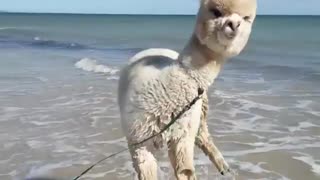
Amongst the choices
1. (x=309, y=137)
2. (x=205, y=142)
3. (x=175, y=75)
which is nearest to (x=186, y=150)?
(x=175, y=75)

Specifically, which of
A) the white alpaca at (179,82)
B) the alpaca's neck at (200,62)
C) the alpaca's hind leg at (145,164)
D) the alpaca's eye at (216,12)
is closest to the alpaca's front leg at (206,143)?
the white alpaca at (179,82)

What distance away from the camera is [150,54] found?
4.12 meters

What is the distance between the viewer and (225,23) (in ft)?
9.84

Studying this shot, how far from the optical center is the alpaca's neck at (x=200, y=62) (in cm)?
325

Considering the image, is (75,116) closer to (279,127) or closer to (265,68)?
(279,127)

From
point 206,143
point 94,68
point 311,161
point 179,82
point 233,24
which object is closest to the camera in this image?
point 233,24

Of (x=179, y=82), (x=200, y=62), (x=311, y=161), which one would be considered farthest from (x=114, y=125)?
(x=200, y=62)

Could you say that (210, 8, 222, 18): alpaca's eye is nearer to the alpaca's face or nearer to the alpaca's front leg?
the alpaca's face

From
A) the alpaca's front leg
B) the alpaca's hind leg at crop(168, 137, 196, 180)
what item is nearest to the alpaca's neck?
the alpaca's hind leg at crop(168, 137, 196, 180)

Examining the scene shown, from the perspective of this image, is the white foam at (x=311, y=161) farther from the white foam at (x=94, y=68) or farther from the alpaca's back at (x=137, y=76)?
the white foam at (x=94, y=68)

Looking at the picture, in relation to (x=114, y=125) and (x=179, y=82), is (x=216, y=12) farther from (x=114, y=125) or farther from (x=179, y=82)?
(x=114, y=125)

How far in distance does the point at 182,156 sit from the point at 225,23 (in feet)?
3.67

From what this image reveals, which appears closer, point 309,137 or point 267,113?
point 309,137

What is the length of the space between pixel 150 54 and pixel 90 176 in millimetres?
2338
